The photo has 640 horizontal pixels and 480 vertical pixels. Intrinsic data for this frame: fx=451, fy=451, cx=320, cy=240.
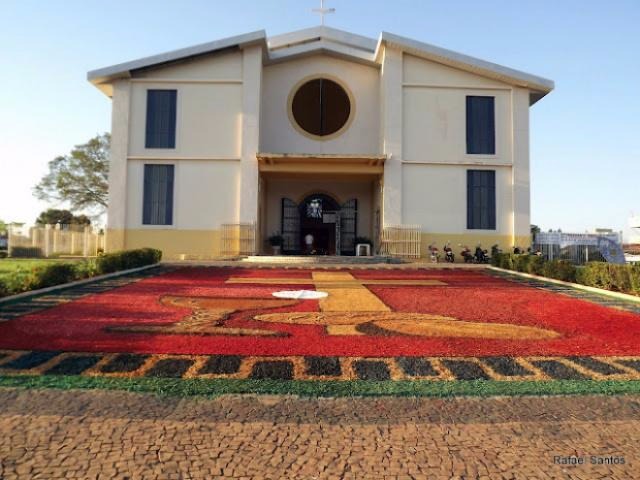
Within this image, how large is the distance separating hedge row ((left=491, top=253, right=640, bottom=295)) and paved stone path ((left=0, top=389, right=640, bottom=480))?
752cm

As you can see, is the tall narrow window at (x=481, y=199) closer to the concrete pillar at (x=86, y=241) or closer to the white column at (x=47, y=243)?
the concrete pillar at (x=86, y=241)

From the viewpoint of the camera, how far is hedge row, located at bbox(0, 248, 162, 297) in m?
8.37

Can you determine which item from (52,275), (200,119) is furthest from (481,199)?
(52,275)

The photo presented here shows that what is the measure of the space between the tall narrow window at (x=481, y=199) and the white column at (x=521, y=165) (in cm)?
93

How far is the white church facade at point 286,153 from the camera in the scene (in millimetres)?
19172

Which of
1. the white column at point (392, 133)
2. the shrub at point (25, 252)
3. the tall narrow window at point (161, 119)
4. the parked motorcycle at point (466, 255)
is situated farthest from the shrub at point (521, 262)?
the shrub at point (25, 252)

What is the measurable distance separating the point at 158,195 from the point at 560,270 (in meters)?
15.5

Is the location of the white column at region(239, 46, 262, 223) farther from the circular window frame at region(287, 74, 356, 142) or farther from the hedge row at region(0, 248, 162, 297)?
the hedge row at region(0, 248, 162, 297)

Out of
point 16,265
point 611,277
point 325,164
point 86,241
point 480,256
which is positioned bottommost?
point 16,265

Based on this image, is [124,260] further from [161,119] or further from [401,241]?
[401,241]

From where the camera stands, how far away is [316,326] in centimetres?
602

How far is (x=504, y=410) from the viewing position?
324 cm

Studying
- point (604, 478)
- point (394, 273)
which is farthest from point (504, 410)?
point (394, 273)

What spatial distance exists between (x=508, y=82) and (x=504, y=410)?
19.8 meters
